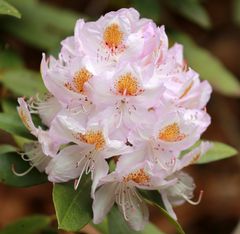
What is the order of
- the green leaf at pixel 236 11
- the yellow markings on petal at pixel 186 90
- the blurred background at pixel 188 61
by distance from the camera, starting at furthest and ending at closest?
the green leaf at pixel 236 11, the blurred background at pixel 188 61, the yellow markings on petal at pixel 186 90

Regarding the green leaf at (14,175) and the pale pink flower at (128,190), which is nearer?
the pale pink flower at (128,190)

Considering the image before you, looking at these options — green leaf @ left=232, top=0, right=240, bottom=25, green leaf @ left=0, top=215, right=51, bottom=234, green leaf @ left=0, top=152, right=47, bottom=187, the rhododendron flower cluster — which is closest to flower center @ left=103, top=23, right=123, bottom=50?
the rhododendron flower cluster

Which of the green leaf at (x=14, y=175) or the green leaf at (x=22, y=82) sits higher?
the green leaf at (x=14, y=175)

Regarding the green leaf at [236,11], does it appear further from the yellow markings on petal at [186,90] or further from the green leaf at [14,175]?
the green leaf at [14,175]

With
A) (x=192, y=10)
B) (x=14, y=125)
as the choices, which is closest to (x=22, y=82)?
(x=14, y=125)

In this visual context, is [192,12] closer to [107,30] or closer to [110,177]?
[107,30]

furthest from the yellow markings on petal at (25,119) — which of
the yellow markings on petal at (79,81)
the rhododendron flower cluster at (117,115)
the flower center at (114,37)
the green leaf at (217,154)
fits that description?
the green leaf at (217,154)

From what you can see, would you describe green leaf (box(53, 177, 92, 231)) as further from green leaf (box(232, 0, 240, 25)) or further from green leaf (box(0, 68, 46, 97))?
green leaf (box(232, 0, 240, 25))

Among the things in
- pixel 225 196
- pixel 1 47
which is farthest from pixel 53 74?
pixel 225 196
